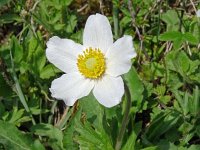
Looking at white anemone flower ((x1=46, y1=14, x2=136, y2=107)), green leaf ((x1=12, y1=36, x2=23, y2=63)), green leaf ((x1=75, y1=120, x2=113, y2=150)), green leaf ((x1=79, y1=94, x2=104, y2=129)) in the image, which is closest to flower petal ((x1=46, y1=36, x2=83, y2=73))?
white anemone flower ((x1=46, y1=14, x2=136, y2=107))

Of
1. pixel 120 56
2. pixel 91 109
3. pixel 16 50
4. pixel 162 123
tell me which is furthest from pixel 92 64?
pixel 16 50

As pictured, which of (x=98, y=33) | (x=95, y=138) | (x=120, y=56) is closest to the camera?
(x=120, y=56)

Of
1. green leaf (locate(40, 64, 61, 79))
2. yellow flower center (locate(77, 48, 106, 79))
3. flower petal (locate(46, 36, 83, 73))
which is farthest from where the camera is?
green leaf (locate(40, 64, 61, 79))

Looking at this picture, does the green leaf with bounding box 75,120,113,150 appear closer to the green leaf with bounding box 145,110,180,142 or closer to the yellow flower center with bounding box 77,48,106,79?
the yellow flower center with bounding box 77,48,106,79

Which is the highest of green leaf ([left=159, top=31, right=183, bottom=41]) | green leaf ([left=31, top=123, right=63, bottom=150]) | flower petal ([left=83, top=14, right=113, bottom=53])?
flower petal ([left=83, top=14, right=113, bottom=53])

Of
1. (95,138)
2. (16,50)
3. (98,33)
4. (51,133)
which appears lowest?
(51,133)

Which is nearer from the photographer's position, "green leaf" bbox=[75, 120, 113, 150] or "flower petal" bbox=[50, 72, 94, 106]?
"flower petal" bbox=[50, 72, 94, 106]

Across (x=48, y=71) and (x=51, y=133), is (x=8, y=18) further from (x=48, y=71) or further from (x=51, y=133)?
(x=51, y=133)

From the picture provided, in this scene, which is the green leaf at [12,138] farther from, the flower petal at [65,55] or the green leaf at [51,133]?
the flower petal at [65,55]
